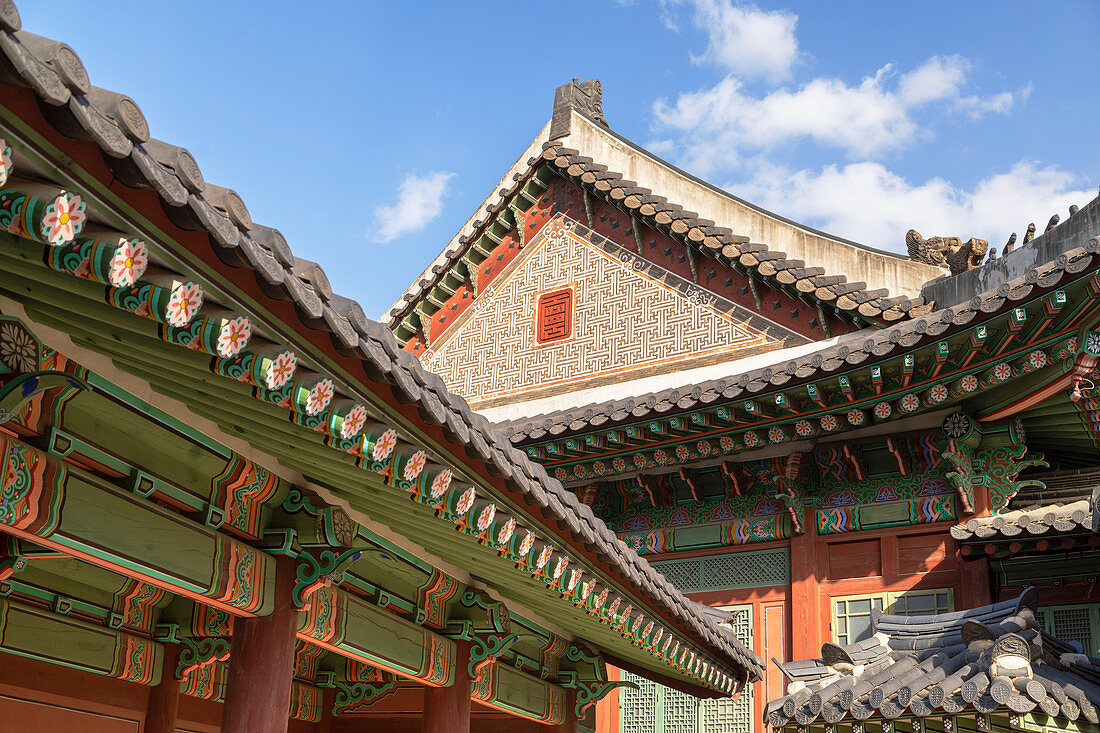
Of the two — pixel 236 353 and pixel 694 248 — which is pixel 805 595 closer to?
pixel 694 248

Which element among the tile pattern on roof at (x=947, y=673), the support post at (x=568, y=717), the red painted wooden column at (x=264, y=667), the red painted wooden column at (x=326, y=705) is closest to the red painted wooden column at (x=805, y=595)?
the tile pattern on roof at (x=947, y=673)

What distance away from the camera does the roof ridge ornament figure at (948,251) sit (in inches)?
480

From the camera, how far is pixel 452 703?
25.6 feet

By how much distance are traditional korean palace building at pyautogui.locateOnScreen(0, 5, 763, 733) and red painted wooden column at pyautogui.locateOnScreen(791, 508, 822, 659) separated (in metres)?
1.86

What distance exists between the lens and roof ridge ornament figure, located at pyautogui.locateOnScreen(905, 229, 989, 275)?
40.0ft

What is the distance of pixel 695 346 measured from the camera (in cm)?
1313

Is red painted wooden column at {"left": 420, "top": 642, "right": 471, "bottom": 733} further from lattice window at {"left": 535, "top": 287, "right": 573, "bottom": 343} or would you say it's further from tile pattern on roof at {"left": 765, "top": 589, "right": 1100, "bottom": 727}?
lattice window at {"left": 535, "top": 287, "right": 573, "bottom": 343}

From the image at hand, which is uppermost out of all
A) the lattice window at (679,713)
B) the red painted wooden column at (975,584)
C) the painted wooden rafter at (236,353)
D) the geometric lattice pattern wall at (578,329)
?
the geometric lattice pattern wall at (578,329)

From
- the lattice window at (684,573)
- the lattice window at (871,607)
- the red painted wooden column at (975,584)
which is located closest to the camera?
the red painted wooden column at (975,584)

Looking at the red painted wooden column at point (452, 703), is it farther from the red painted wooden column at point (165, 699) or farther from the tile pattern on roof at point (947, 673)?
the tile pattern on roof at point (947, 673)

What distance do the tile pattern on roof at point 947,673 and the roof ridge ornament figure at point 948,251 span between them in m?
4.29


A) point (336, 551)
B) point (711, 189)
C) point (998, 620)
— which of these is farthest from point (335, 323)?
point (711, 189)

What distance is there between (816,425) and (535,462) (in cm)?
291

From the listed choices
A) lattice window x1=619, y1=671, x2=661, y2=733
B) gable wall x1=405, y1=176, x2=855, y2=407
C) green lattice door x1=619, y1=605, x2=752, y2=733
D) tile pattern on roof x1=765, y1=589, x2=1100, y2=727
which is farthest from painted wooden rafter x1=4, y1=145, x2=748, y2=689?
gable wall x1=405, y1=176, x2=855, y2=407
